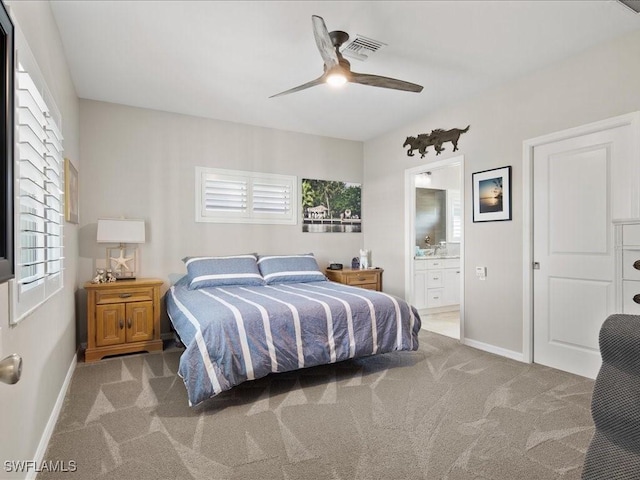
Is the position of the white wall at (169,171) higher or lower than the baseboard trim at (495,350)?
higher

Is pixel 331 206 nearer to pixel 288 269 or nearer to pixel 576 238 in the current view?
pixel 288 269

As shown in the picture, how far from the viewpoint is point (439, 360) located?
3.65 m

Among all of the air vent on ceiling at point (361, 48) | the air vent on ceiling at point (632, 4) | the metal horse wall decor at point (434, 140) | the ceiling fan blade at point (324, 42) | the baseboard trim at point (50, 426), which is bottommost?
the baseboard trim at point (50, 426)

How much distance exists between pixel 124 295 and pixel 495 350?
3.82 meters

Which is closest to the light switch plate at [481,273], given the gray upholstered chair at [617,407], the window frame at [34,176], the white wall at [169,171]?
the white wall at [169,171]

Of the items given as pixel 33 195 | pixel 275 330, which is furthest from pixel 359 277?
pixel 33 195

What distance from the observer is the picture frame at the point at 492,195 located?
3.79m

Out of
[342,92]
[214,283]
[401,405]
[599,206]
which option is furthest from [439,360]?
[342,92]

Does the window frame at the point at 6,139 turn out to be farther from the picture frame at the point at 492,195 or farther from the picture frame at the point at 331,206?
the picture frame at the point at 331,206

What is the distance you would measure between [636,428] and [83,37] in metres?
3.82

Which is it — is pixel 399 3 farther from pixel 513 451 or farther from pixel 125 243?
pixel 125 243

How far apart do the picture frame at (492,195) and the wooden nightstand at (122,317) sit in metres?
3.51

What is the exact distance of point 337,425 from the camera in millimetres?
2375

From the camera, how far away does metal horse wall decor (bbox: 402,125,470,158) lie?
4.33 m
